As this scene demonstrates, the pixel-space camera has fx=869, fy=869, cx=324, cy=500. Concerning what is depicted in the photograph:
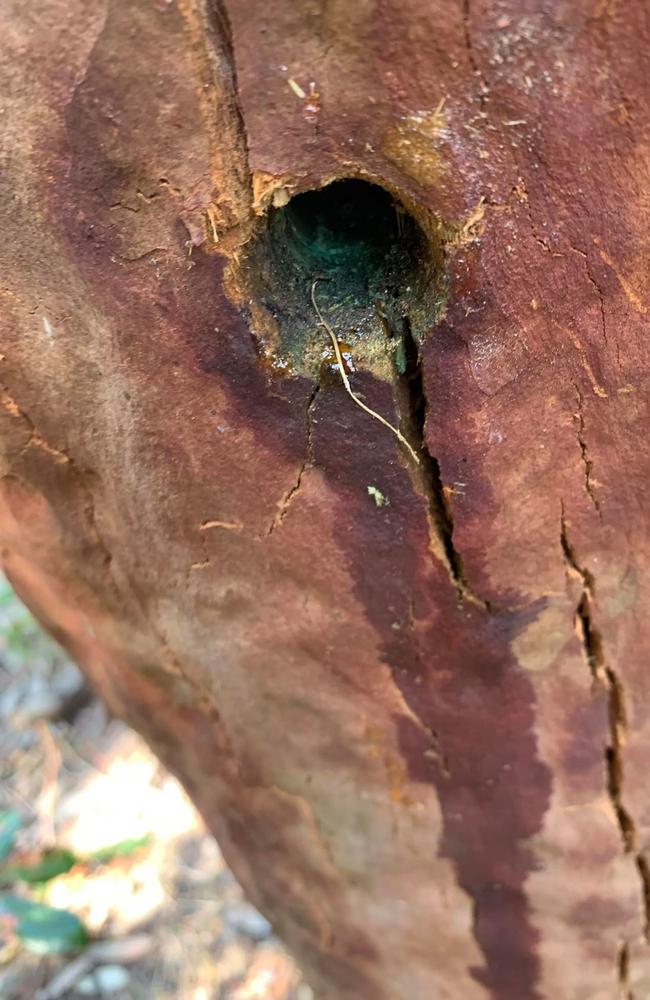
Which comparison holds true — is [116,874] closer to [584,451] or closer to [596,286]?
[584,451]

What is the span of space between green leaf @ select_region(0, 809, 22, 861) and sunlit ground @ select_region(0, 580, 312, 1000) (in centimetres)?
4

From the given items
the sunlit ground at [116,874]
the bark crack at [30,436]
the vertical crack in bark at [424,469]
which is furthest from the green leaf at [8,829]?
the vertical crack in bark at [424,469]

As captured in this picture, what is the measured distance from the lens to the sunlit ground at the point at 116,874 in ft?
6.20

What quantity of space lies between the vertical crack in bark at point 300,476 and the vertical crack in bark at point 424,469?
0.05 meters

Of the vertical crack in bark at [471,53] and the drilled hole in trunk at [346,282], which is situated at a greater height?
the vertical crack in bark at [471,53]

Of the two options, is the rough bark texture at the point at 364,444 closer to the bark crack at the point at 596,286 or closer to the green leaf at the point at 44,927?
the bark crack at the point at 596,286

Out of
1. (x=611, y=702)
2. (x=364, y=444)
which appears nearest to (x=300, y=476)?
(x=364, y=444)

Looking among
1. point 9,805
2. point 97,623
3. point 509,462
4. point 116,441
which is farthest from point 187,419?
point 9,805

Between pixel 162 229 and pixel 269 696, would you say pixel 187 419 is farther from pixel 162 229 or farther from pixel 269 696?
pixel 269 696

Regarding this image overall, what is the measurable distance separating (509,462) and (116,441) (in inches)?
10.9

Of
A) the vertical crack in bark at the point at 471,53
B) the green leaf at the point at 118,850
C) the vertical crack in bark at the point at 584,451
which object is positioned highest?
the vertical crack in bark at the point at 471,53

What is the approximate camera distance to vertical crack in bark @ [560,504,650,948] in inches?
26.0

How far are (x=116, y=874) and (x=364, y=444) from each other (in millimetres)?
1859

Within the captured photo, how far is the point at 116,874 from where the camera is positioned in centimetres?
208
